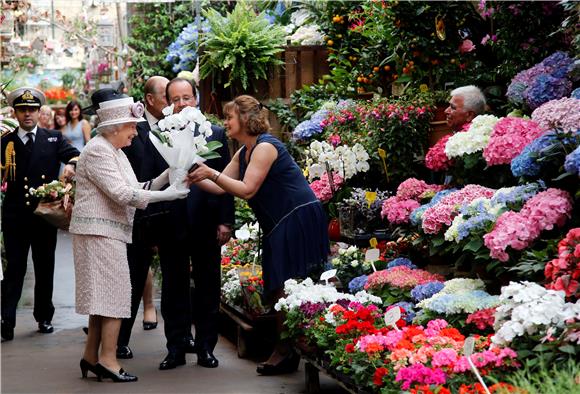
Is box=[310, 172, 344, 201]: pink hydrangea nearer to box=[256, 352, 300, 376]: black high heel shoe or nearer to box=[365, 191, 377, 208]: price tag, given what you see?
box=[365, 191, 377, 208]: price tag

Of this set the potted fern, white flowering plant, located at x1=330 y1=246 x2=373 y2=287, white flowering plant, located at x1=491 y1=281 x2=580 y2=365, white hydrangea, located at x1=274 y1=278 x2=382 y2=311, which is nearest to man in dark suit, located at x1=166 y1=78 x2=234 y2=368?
white hydrangea, located at x1=274 y1=278 x2=382 y2=311

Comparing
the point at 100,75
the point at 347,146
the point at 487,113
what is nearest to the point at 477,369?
the point at 487,113

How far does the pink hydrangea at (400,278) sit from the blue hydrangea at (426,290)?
208 mm

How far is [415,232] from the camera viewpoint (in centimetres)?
733

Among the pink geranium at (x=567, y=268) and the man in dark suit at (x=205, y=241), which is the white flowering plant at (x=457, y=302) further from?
the man in dark suit at (x=205, y=241)

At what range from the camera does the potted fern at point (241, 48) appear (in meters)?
10.4

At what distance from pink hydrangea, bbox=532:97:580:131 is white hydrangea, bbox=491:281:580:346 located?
→ 1230 mm

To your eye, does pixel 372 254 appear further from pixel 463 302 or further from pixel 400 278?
pixel 463 302

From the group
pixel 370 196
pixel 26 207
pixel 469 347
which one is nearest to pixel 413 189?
pixel 370 196

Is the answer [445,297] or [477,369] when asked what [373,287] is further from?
[477,369]

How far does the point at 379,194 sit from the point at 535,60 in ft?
5.32

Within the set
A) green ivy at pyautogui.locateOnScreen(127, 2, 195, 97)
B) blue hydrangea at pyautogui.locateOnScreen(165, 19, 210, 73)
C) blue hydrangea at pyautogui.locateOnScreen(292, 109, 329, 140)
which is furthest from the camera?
green ivy at pyautogui.locateOnScreen(127, 2, 195, 97)

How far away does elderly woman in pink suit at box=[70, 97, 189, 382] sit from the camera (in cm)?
667

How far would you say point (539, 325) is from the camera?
4785mm
